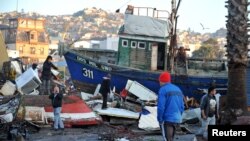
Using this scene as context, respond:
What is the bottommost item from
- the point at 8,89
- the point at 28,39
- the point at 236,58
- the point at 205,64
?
the point at 28,39

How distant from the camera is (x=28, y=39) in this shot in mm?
87500

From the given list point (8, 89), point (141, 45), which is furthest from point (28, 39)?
point (8, 89)

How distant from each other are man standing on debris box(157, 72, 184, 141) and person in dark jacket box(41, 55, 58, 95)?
37.7 feet

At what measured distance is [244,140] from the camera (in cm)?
753

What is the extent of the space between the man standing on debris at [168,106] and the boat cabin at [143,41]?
1461 cm

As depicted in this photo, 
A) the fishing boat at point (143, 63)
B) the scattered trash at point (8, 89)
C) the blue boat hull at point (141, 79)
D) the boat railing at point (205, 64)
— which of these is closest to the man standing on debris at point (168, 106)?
the scattered trash at point (8, 89)

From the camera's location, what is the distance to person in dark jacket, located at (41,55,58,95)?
64.6 feet

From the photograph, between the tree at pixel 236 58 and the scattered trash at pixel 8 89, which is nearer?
the tree at pixel 236 58

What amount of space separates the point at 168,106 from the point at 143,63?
15.0 meters

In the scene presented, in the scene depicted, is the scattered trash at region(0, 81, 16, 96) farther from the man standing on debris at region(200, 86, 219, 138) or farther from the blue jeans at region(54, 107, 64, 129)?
the man standing on debris at region(200, 86, 219, 138)

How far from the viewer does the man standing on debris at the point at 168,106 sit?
8.70 metres

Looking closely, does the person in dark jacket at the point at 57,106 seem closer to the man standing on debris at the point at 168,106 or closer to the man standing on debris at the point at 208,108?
the man standing on debris at the point at 208,108

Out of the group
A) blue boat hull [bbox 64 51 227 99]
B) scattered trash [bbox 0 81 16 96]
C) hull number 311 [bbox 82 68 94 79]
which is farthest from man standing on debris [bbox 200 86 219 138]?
hull number 311 [bbox 82 68 94 79]

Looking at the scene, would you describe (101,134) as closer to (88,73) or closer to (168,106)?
(168,106)
